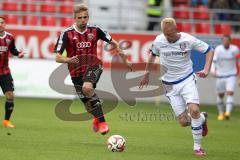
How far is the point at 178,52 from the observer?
11758mm

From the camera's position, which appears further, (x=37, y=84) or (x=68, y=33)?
(x=37, y=84)

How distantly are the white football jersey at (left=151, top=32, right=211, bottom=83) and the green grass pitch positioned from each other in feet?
4.62

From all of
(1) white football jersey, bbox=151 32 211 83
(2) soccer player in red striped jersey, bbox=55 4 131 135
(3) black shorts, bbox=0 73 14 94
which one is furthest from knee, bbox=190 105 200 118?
(3) black shorts, bbox=0 73 14 94

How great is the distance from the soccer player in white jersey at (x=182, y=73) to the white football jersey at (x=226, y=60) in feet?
27.9

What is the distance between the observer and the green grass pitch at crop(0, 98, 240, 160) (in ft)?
36.7

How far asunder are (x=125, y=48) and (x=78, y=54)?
11.5m

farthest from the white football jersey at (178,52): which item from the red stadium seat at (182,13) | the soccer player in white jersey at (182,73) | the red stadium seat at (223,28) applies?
the red stadium seat at (182,13)

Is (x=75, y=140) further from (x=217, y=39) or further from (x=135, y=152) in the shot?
(x=217, y=39)

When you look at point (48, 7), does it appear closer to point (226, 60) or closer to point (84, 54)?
point (226, 60)

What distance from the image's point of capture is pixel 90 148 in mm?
11883

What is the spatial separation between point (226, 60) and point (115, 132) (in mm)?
6594

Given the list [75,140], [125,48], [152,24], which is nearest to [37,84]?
[125,48]

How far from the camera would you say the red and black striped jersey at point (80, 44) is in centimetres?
1251

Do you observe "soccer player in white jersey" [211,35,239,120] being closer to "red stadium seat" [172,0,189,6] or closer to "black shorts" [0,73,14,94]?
"black shorts" [0,73,14,94]
